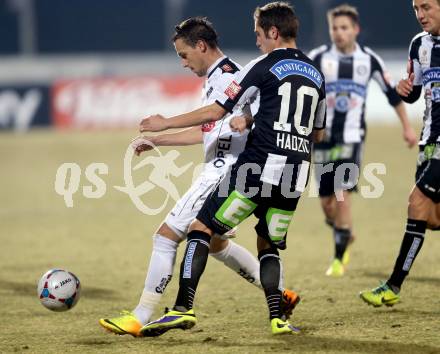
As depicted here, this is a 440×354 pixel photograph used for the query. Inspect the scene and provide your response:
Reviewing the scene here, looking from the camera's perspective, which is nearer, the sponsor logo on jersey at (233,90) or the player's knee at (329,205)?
the sponsor logo on jersey at (233,90)

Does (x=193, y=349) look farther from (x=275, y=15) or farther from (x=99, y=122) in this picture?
(x=99, y=122)

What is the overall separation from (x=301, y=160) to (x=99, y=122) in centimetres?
2042

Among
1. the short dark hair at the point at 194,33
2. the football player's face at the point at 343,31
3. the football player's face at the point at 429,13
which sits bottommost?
the short dark hair at the point at 194,33

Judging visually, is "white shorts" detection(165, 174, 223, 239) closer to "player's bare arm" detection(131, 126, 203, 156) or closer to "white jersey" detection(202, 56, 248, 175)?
"white jersey" detection(202, 56, 248, 175)

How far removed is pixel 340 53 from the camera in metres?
9.80

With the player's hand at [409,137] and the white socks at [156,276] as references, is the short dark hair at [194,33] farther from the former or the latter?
the player's hand at [409,137]

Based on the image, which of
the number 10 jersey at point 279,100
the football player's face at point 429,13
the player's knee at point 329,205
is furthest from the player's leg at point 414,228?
the player's knee at point 329,205

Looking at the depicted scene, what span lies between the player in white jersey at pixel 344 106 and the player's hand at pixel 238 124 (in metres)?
3.57

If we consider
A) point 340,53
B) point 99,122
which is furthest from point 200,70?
point 99,122

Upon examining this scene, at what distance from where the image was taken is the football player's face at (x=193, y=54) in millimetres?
6613

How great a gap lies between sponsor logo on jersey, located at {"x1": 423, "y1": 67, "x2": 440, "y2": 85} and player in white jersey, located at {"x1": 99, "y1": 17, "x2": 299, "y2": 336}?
149cm

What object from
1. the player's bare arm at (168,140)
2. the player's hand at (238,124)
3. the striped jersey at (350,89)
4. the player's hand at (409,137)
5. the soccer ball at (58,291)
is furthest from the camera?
the striped jersey at (350,89)

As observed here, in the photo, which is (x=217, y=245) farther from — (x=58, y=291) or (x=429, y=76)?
(x=429, y=76)

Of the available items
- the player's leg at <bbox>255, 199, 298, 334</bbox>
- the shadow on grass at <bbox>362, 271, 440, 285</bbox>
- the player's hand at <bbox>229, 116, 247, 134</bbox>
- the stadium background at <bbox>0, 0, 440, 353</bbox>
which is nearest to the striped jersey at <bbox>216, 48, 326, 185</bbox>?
the player's hand at <bbox>229, 116, 247, 134</bbox>
